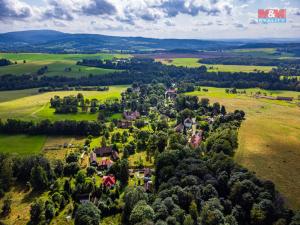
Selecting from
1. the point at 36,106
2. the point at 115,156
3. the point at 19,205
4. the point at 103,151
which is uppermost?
the point at 36,106

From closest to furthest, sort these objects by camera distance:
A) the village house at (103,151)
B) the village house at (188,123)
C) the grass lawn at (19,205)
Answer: the grass lawn at (19,205) < the village house at (103,151) < the village house at (188,123)

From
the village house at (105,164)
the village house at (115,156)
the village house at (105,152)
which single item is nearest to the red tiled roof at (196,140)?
the village house at (115,156)

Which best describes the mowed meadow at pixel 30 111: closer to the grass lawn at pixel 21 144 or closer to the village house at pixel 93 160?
the grass lawn at pixel 21 144

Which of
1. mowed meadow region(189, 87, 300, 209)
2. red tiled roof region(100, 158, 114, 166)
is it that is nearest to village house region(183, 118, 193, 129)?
mowed meadow region(189, 87, 300, 209)

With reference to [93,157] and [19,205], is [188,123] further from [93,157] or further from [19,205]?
[19,205]

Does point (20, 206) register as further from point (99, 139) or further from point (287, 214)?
point (287, 214)

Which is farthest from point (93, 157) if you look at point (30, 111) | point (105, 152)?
point (30, 111)

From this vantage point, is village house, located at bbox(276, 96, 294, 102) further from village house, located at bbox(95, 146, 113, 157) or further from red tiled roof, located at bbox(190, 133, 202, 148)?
village house, located at bbox(95, 146, 113, 157)
